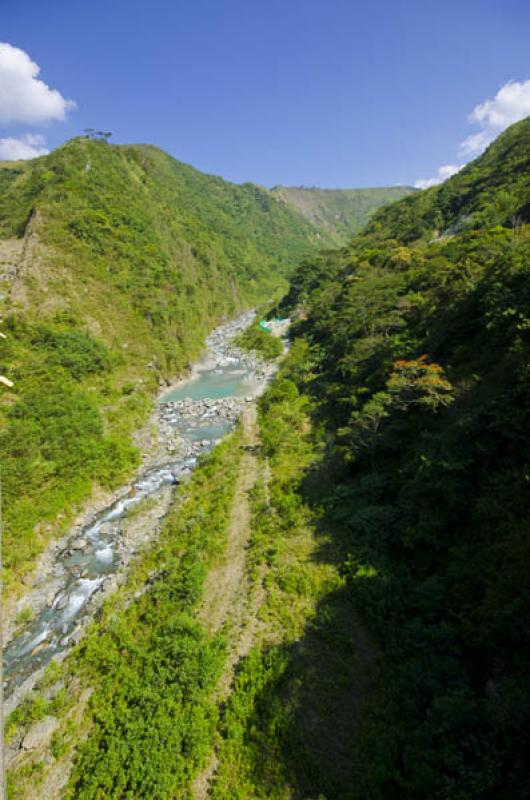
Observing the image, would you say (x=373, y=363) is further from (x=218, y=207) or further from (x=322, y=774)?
(x=218, y=207)

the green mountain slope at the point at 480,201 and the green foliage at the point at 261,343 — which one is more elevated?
the green mountain slope at the point at 480,201

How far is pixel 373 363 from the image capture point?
27.7 meters

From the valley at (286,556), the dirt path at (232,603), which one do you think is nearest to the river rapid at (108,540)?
the valley at (286,556)

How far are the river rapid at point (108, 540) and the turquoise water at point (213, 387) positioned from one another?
211 millimetres

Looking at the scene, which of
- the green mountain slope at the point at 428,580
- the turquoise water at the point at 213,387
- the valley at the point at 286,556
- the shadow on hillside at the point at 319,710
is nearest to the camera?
the green mountain slope at the point at 428,580

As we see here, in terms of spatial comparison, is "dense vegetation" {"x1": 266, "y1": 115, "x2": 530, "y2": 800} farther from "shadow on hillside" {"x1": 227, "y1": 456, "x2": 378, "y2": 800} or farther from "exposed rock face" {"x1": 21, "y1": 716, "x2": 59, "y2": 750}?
"exposed rock face" {"x1": 21, "y1": 716, "x2": 59, "y2": 750}

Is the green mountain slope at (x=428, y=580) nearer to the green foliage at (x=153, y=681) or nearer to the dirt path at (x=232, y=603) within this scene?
the dirt path at (x=232, y=603)

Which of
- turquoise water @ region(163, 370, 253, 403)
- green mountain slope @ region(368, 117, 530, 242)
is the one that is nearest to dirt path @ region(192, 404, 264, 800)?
turquoise water @ region(163, 370, 253, 403)

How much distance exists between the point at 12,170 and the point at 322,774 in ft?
346

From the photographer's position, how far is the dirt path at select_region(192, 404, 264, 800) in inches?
483

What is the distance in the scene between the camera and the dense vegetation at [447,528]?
29.5ft

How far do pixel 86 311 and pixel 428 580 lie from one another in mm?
39797

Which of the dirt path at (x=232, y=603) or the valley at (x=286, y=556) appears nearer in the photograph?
the valley at (x=286, y=556)

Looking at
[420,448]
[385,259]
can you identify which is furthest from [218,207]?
[420,448]
